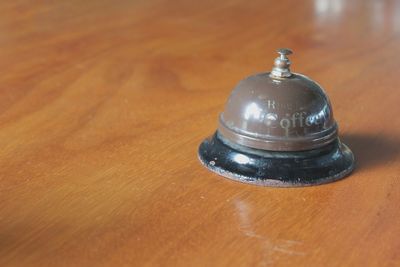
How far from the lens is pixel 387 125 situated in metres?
0.96

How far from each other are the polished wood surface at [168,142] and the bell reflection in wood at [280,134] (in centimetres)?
2

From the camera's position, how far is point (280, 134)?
0.78 metres

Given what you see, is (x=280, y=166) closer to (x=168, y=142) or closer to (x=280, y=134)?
(x=280, y=134)

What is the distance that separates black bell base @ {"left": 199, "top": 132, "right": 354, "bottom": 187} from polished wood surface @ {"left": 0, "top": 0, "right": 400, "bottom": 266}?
0.04 feet

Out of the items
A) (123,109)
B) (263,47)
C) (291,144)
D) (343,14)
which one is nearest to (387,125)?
(291,144)

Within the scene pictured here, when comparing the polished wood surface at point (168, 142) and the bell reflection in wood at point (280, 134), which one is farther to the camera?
the bell reflection in wood at point (280, 134)

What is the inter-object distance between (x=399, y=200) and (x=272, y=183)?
4.7 inches

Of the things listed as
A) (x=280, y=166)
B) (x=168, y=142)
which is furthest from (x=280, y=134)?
(x=168, y=142)

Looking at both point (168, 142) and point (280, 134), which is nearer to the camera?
point (280, 134)

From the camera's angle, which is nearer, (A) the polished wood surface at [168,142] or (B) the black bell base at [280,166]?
(A) the polished wood surface at [168,142]

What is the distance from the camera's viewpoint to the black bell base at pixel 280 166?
2.54 ft

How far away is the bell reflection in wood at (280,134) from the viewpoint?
78 centimetres

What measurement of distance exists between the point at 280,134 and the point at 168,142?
0.16 metres

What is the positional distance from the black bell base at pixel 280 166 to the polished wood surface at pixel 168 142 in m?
0.01
